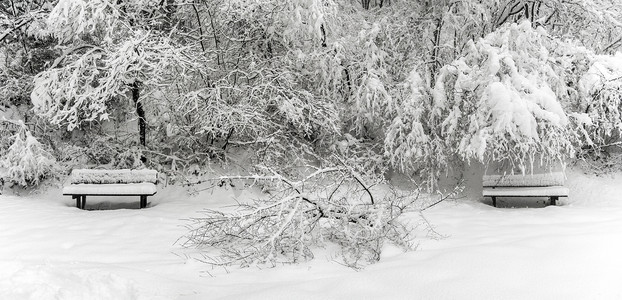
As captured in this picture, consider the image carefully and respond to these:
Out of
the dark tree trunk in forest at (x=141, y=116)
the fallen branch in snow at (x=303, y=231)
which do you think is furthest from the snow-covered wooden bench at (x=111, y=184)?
the fallen branch in snow at (x=303, y=231)

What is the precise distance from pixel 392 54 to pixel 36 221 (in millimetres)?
6932

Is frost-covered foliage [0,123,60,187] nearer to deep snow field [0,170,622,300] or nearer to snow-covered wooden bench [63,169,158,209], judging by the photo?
snow-covered wooden bench [63,169,158,209]

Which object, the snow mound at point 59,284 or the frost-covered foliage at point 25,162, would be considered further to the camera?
the frost-covered foliage at point 25,162

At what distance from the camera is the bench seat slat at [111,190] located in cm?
816

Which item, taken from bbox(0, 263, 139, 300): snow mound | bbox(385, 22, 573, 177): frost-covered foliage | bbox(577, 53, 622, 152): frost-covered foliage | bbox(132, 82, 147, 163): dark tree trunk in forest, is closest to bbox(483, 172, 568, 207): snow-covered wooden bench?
bbox(385, 22, 573, 177): frost-covered foliage

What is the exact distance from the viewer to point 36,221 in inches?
265

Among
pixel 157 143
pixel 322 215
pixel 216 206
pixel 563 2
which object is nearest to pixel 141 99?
pixel 157 143

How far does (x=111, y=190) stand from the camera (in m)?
8.23

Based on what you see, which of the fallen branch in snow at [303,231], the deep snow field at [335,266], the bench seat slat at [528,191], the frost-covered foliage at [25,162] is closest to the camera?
the deep snow field at [335,266]

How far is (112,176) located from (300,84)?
391 cm

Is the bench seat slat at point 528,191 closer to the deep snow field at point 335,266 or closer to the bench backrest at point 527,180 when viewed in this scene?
the bench backrest at point 527,180

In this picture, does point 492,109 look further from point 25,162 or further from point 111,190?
point 25,162

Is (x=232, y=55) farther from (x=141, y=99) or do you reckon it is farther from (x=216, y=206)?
(x=216, y=206)

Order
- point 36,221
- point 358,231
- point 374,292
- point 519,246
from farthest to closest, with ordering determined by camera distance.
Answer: point 36,221
point 358,231
point 519,246
point 374,292
